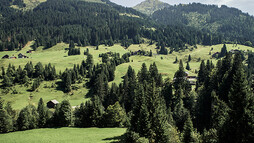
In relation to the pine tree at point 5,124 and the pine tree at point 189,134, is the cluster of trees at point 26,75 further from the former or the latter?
the pine tree at point 189,134

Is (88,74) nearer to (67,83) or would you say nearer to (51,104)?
(67,83)

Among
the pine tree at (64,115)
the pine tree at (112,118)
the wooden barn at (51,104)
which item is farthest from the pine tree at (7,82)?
the pine tree at (112,118)

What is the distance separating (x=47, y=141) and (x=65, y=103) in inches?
944

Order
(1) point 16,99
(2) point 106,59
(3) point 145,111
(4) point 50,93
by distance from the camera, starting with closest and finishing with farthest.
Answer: (3) point 145,111
(1) point 16,99
(4) point 50,93
(2) point 106,59

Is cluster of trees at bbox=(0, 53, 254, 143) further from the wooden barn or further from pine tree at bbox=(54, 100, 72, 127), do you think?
→ the wooden barn

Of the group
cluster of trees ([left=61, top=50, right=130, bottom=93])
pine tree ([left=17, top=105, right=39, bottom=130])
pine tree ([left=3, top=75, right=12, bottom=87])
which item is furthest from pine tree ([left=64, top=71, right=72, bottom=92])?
pine tree ([left=17, top=105, right=39, bottom=130])

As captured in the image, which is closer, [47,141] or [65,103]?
[47,141]

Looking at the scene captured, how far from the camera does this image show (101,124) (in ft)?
244

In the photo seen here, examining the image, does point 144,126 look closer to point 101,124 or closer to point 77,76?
point 101,124

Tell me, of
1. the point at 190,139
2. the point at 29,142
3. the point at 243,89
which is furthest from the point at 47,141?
the point at 243,89

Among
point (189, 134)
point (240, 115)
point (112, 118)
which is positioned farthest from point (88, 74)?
point (240, 115)

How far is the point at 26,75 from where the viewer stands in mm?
147375

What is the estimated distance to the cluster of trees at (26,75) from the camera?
444 ft

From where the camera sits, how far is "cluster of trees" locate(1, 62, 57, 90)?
5325 inches
